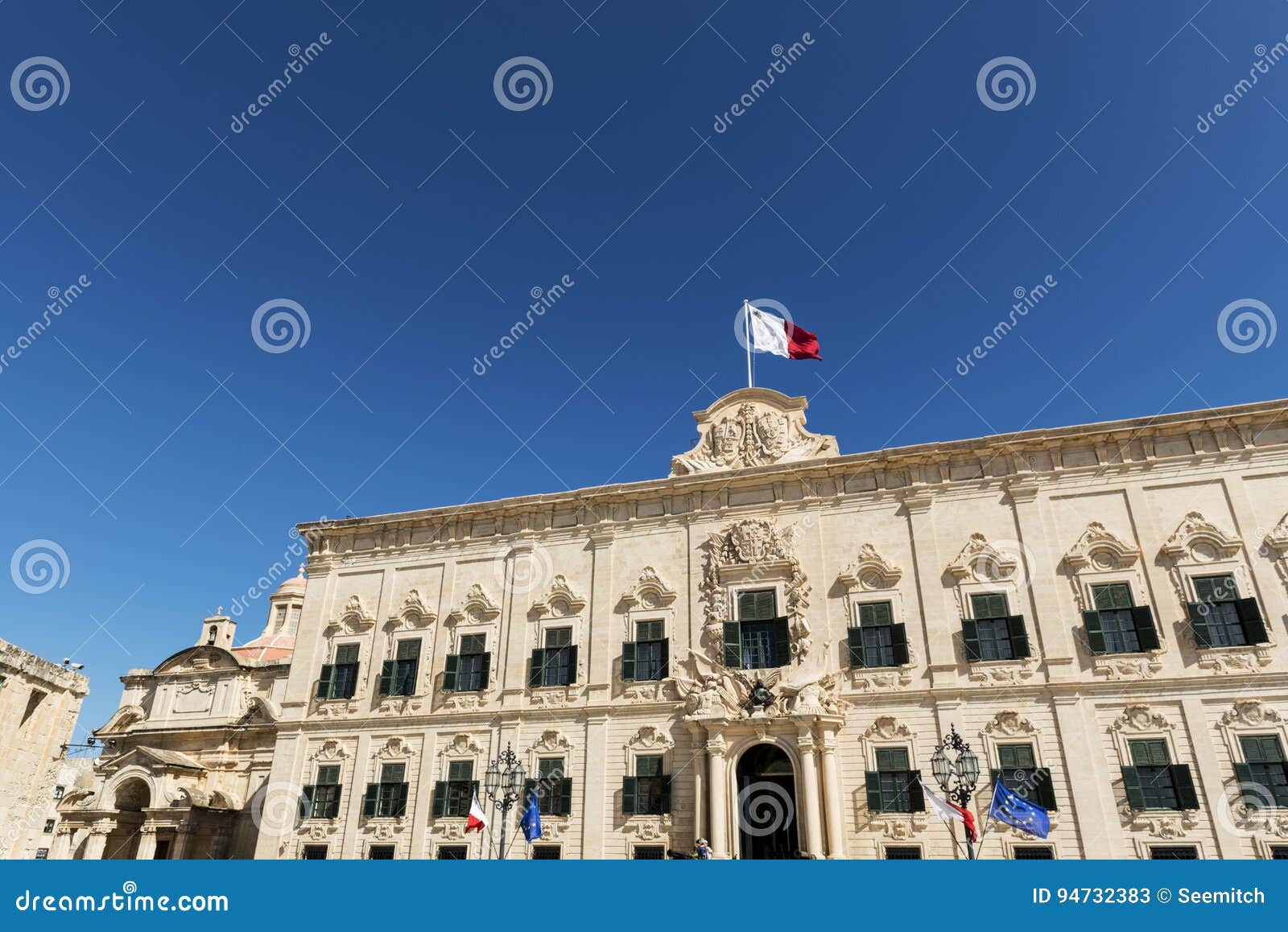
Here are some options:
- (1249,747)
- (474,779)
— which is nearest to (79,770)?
(474,779)

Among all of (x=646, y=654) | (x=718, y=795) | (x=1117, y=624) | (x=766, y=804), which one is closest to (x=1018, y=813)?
(x=1117, y=624)

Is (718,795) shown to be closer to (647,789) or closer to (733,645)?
(647,789)

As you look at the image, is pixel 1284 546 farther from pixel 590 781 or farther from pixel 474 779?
pixel 474 779

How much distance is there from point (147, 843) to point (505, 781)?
13107mm

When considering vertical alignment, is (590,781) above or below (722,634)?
below

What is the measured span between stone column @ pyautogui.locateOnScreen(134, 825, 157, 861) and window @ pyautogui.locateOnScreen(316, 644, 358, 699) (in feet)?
23.1

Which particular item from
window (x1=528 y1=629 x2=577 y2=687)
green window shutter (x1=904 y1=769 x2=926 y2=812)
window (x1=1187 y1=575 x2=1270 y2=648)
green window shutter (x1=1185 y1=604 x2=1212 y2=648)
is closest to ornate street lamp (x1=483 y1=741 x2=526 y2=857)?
window (x1=528 y1=629 x2=577 y2=687)

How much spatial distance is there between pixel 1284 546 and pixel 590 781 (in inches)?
754

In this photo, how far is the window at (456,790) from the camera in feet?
74.4

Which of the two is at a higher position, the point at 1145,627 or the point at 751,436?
the point at 751,436

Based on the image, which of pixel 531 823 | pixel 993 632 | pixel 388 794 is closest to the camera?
pixel 531 823

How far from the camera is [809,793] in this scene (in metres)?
19.5

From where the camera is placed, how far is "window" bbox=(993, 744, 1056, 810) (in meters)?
18.3

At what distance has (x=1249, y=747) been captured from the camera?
17422 millimetres
